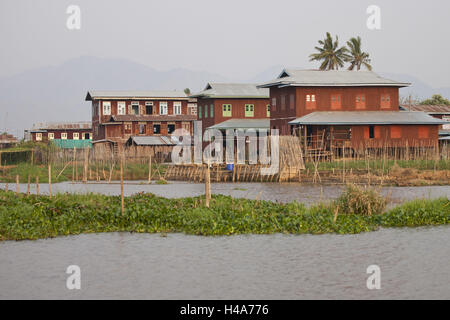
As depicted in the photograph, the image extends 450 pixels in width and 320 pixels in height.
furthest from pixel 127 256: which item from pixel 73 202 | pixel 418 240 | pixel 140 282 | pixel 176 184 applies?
pixel 176 184

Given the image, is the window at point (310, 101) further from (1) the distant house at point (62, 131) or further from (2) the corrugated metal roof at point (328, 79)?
(1) the distant house at point (62, 131)

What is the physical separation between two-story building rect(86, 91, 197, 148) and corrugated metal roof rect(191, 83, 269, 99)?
22.3 feet

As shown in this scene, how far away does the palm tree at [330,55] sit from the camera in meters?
74.6

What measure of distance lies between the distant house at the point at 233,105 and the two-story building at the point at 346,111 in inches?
330

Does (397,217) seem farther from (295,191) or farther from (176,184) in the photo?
(176,184)

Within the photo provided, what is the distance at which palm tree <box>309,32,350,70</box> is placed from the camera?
245 feet

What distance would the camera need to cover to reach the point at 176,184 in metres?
40.2

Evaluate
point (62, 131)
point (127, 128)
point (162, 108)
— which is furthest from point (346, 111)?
point (62, 131)

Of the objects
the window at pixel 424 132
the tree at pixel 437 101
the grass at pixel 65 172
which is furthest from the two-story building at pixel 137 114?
the tree at pixel 437 101

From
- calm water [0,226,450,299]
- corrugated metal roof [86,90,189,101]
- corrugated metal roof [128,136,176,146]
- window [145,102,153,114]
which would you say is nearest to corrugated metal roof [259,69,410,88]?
corrugated metal roof [128,136,176,146]

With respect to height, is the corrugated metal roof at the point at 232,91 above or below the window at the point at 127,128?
above

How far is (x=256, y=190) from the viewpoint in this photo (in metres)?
35.0

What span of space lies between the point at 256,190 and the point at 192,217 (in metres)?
14.9
